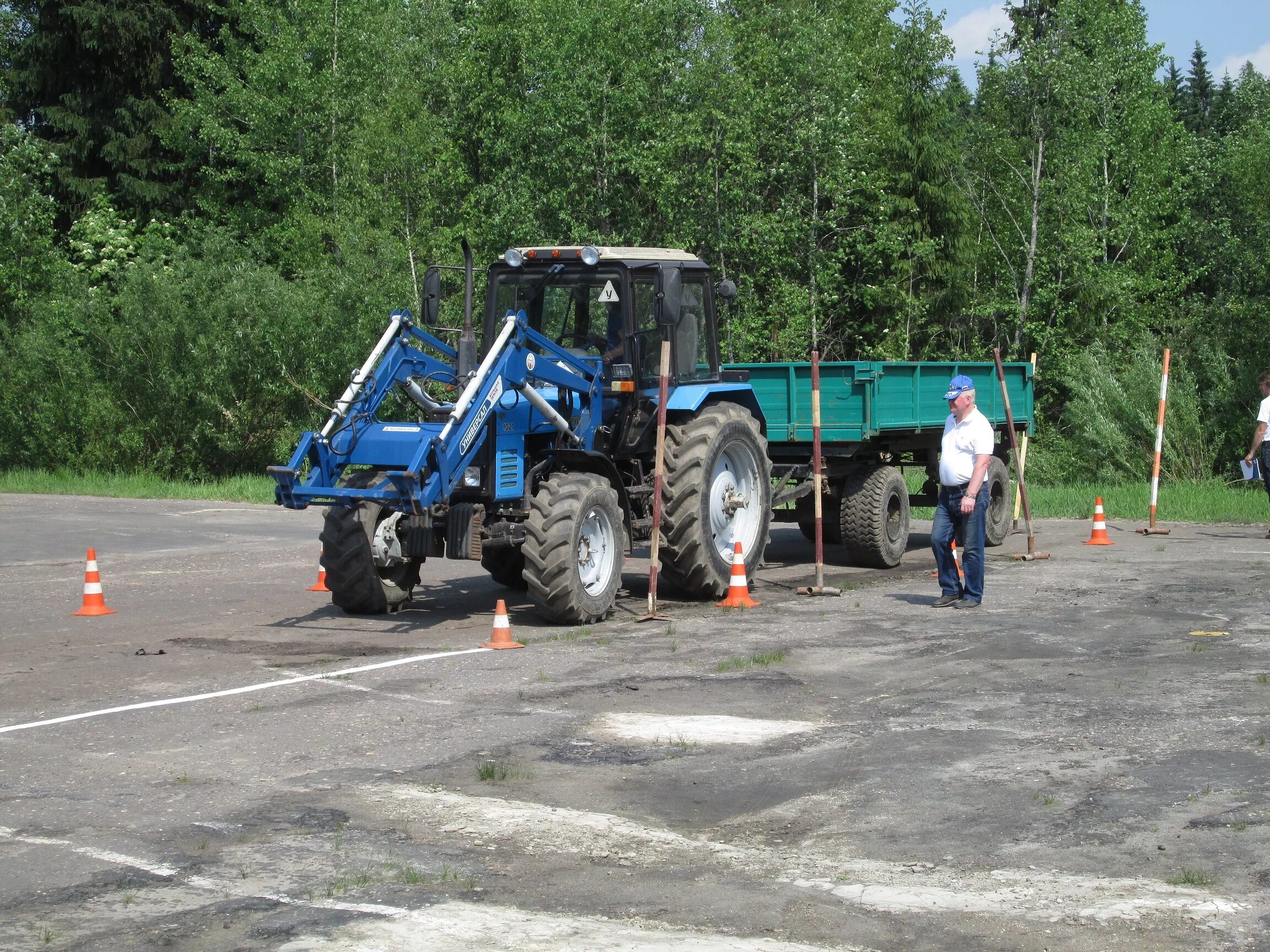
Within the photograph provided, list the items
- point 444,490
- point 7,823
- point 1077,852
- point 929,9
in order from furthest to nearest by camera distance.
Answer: point 929,9 → point 444,490 → point 7,823 → point 1077,852

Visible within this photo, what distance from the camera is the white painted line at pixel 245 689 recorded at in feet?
27.6

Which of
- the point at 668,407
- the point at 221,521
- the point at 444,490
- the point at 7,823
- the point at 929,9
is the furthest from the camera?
the point at 929,9

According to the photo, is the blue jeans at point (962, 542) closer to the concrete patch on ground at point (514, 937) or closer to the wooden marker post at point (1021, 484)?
the wooden marker post at point (1021, 484)

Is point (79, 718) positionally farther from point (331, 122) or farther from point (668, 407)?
point (331, 122)

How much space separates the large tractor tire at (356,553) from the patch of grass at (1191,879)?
7.07 m

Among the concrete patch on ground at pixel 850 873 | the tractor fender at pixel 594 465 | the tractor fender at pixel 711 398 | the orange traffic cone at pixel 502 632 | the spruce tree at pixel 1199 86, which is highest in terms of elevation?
the spruce tree at pixel 1199 86

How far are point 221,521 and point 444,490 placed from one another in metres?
12.2

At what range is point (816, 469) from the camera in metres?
13.7

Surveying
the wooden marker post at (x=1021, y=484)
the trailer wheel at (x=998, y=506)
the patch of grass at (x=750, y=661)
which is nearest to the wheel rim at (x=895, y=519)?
the wooden marker post at (x=1021, y=484)

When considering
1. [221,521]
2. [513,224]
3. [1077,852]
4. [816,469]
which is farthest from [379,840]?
[513,224]

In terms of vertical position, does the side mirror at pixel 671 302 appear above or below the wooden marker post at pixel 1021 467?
above

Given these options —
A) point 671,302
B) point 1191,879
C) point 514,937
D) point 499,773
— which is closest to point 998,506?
point 671,302

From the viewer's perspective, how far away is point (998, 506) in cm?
1773

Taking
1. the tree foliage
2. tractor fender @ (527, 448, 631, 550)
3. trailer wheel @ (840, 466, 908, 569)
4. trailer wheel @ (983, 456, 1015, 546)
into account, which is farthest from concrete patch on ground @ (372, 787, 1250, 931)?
the tree foliage
